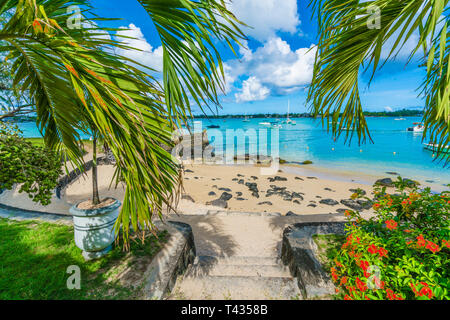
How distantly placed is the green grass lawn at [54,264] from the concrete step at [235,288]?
54cm

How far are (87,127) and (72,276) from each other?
1785 millimetres

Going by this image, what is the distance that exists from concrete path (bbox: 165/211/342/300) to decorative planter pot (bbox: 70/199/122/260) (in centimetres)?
117

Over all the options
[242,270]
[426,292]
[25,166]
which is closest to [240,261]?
[242,270]

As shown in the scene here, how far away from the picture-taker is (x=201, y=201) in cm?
777

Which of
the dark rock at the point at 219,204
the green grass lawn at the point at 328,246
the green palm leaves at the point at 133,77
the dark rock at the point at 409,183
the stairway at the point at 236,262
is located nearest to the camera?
the green palm leaves at the point at 133,77

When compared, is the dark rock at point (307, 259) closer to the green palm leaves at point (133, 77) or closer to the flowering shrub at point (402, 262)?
the flowering shrub at point (402, 262)

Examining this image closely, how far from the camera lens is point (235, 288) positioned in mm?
2234

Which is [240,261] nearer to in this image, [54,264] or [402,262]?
[402,262]

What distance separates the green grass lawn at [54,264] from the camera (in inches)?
83.7

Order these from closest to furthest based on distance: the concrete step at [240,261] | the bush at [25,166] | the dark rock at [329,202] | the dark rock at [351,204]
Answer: the bush at [25,166] → the concrete step at [240,261] → the dark rock at [351,204] → the dark rock at [329,202]

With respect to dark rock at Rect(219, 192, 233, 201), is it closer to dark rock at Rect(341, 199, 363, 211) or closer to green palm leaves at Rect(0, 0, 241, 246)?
dark rock at Rect(341, 199, 363, 211)

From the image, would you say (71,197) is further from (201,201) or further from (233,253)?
(233,253)

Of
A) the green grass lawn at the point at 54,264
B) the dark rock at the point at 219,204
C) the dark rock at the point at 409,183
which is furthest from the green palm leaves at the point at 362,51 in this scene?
the dark rock at the point at 219,204
